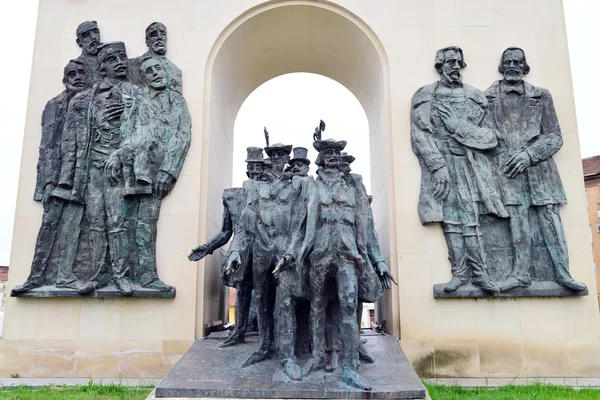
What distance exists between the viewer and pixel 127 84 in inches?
380

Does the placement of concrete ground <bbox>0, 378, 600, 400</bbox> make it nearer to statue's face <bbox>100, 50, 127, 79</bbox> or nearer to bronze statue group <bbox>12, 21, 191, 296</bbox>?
bronze statue group <bbox>12, 21, 191, 296</bbox>

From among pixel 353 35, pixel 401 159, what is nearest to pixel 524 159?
pixel 401 159

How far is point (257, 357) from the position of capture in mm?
6836

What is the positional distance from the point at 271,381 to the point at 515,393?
12.1 ft

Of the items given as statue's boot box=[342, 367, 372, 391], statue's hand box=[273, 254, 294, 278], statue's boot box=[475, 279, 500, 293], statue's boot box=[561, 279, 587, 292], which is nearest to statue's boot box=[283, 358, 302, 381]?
statue's boot box=[342, 367, 372, 391]

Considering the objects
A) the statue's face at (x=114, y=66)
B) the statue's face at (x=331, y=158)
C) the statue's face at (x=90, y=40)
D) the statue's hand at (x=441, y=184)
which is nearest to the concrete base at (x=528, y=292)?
the statue's hand at (x=441, y=184)

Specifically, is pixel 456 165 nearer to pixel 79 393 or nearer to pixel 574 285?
pixel 574 285

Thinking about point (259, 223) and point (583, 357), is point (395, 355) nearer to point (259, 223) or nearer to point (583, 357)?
point (259, 223)

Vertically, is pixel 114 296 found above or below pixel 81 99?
below

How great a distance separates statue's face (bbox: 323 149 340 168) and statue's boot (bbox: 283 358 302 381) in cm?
244

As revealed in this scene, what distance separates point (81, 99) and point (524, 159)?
8.09 m

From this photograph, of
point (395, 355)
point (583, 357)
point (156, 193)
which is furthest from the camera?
point (156, 193)

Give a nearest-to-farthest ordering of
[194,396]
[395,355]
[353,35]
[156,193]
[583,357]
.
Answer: [194,396]
[395,355]
[583,357]
[156,193]
[353,35]

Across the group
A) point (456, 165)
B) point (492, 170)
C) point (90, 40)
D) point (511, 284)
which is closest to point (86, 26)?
point (90, 40)
